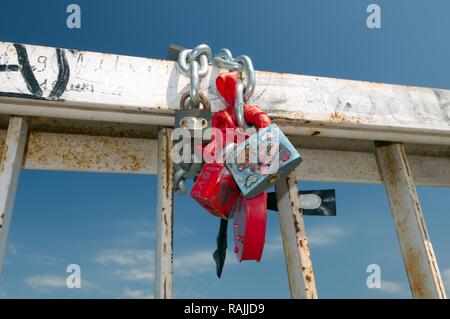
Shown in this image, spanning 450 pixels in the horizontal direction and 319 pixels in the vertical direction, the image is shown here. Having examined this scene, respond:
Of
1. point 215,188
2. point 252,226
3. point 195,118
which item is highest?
point 195,118

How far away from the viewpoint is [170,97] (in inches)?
55.6

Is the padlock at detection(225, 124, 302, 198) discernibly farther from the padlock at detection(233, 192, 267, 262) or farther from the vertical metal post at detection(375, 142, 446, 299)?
the vertical metal post at detection(375, 142, 446, 299)

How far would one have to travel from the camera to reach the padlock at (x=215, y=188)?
1.17 metres

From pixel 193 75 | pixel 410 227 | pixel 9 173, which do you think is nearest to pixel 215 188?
pixel 193 75

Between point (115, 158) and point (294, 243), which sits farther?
point (115, 158)

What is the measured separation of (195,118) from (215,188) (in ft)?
0.78

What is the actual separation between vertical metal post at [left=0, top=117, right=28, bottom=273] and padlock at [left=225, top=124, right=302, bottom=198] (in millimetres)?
691

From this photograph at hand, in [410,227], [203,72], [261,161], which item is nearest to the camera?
[261,161]

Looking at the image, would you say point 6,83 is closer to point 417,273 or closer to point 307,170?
point 307,170

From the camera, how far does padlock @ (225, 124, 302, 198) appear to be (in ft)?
3.62

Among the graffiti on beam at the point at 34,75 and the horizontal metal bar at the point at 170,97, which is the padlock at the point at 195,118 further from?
the graffiti on beam at the point at 34,75

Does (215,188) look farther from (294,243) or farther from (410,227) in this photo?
(410,227)

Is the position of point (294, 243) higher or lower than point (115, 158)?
lower
